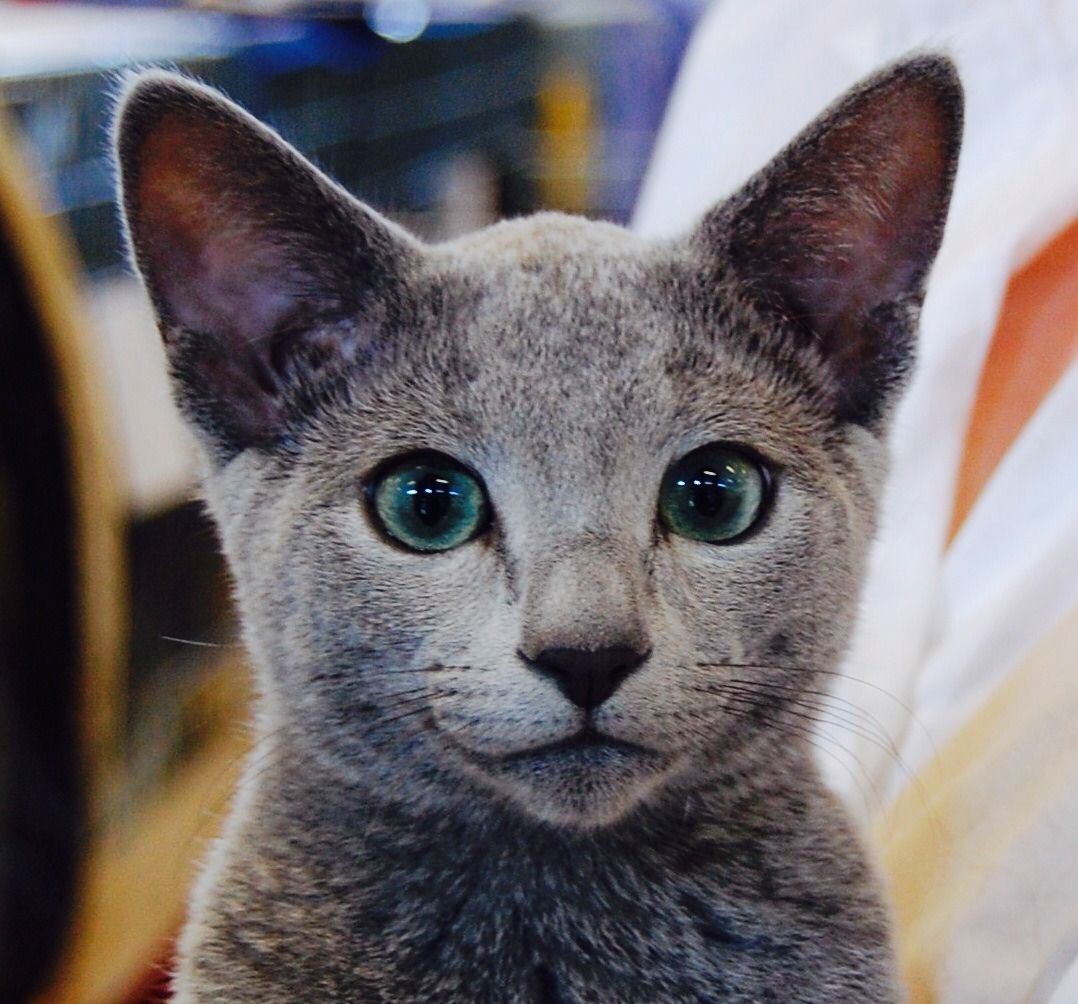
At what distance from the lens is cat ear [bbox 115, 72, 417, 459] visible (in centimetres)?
46

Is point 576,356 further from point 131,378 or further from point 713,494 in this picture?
point 131,378

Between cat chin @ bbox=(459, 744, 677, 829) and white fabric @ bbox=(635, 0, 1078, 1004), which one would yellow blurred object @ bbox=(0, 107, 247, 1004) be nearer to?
cat chin @ bbox=(459, 744, 677, 829)

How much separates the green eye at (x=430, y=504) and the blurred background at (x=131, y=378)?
0.17 m

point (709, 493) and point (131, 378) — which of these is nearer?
point (709, 493)

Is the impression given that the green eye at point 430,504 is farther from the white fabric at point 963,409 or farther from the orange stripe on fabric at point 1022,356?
the orange stripe on fabric at point 1022,356

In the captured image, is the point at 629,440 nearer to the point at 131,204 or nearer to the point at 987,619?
the point at 131,204

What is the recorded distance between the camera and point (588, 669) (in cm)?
43

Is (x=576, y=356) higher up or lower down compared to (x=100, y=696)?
higher up

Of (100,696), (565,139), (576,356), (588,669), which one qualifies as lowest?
(100,696)

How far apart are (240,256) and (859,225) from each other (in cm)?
27

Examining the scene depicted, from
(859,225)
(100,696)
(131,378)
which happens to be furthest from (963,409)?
(100,696)

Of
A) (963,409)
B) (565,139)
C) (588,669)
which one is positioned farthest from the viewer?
(565,139)

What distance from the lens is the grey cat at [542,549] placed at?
457 millimetres

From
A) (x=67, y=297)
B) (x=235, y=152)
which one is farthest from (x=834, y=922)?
(x=67, y=297)
